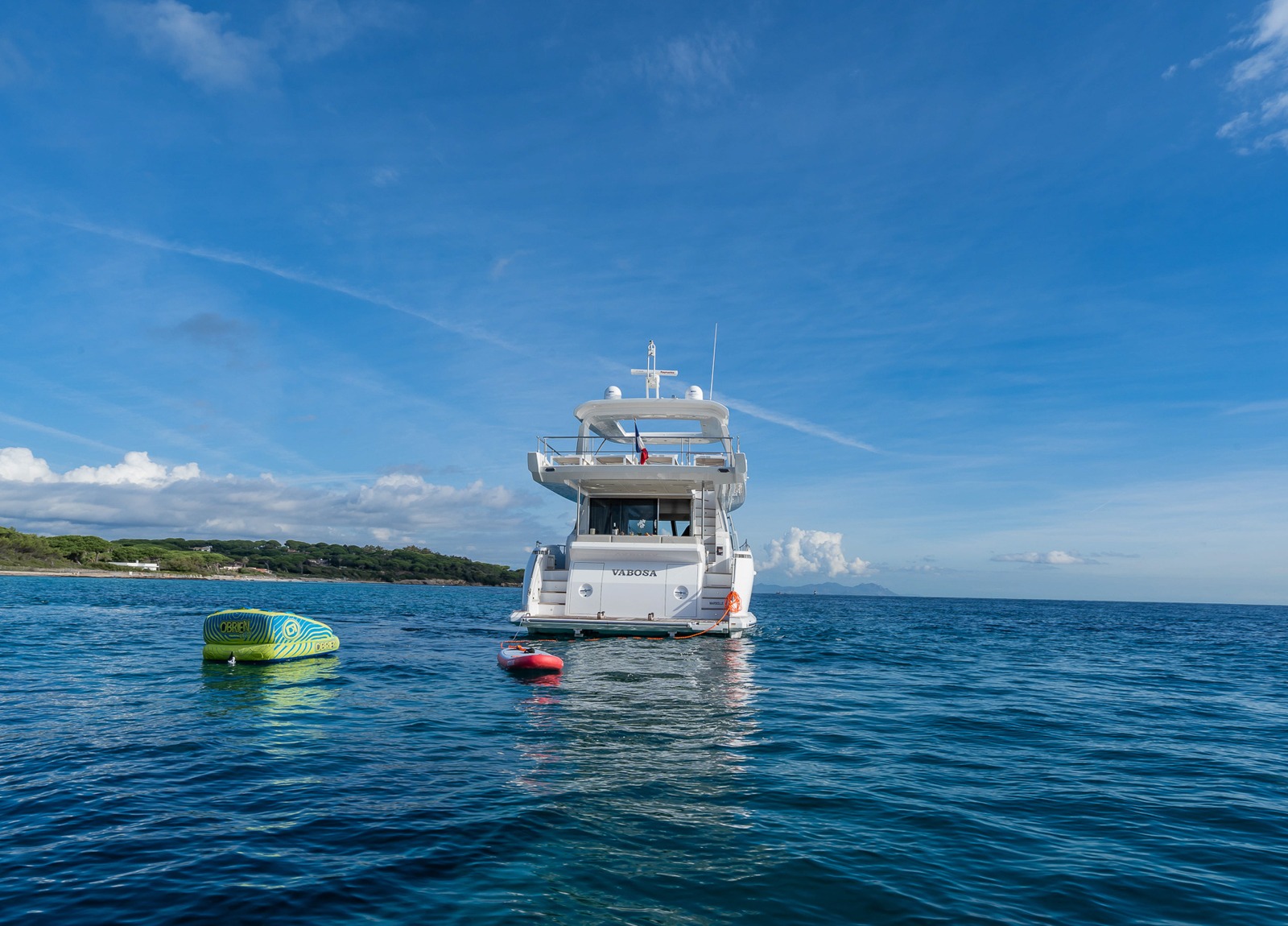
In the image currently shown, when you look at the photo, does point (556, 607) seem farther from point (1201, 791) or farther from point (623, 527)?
point (1201, 791)

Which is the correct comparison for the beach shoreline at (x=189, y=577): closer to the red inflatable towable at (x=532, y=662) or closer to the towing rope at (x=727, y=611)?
the towing rope at (x=727, y=611)

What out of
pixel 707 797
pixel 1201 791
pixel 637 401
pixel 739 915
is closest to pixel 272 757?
pixel 707 797

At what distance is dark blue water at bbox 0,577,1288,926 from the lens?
461cm

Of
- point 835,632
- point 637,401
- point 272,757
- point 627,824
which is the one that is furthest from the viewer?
point 835,632

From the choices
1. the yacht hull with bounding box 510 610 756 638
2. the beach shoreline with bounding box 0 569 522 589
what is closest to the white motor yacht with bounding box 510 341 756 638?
the yacht hull with bounding box 510 610 756 638

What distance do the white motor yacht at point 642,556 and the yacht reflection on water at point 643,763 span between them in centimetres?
464

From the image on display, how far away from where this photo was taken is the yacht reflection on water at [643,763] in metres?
5.45

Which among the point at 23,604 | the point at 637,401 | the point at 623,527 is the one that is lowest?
the point at 23,604

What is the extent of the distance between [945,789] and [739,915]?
11.7ft

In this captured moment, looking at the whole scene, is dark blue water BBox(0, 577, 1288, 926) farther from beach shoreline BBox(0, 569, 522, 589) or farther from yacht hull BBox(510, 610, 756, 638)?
beach shoreline BBox(0, 569, 522, 589)

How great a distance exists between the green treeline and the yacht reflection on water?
323ft

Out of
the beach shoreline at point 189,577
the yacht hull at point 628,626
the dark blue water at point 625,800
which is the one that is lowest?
the beach shoreline at point 189,577

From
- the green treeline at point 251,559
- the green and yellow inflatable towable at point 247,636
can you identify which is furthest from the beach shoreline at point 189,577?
the green and yellow inflatable towable at point 247,636

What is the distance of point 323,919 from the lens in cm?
421
